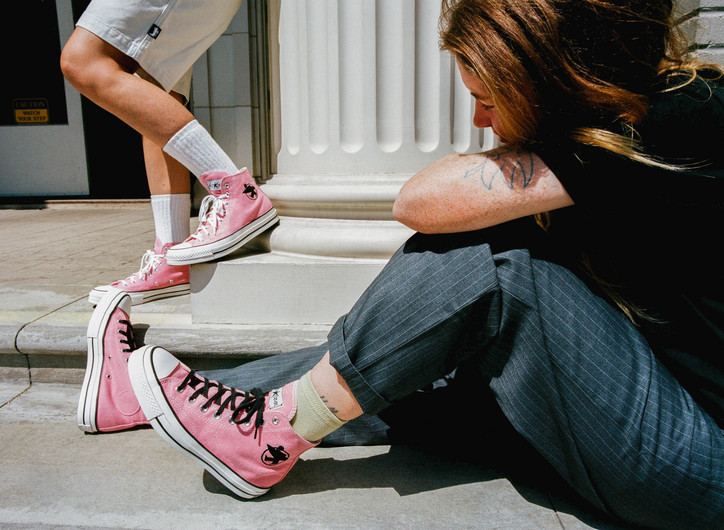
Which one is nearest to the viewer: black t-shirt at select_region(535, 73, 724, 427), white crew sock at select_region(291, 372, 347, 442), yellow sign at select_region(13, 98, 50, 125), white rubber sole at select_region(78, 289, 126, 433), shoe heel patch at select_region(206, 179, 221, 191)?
black t-shirt at select_region(535, 73, 724, 427)

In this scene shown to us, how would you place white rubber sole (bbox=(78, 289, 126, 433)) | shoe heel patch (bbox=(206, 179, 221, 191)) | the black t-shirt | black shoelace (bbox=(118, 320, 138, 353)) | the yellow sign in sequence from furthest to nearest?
the yellow sign → shoe heel patch (bbox=(206, 179, 221, 191)) → black shoelace (bbox=(118, 320, 138, 353)) → white rubber sole (bbox=(78, 289, 126, 433)) → the black t-shirt

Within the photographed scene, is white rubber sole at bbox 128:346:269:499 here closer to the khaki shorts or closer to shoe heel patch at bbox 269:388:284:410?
A: shoe heel patch at bbox 269:388:284:410

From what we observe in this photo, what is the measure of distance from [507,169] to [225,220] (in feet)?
3.72

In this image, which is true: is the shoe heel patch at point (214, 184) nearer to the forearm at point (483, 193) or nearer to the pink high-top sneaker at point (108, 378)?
the pink high-top sneaker at point (108, 378)

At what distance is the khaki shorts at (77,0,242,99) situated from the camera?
1.83 meters

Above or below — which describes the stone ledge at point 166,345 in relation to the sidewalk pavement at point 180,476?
above

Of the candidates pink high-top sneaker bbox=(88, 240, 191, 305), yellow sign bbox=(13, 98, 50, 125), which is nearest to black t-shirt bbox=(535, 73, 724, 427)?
pink high-top sneaker bbox=(88, 240, 191, 305)

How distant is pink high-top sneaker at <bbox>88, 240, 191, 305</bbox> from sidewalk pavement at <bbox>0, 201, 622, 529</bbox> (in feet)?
0.24

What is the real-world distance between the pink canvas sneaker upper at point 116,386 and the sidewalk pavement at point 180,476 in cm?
4

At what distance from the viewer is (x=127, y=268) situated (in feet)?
9.64

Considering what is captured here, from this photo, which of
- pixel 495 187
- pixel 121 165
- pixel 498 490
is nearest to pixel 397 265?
pixel 495 187

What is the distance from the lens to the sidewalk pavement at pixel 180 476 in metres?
1.20

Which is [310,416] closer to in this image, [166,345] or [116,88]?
[166,345]

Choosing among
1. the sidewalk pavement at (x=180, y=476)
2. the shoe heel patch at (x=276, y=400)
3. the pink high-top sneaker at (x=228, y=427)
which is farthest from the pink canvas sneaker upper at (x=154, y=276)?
the shoe heel patch at (x=276, y=400)
